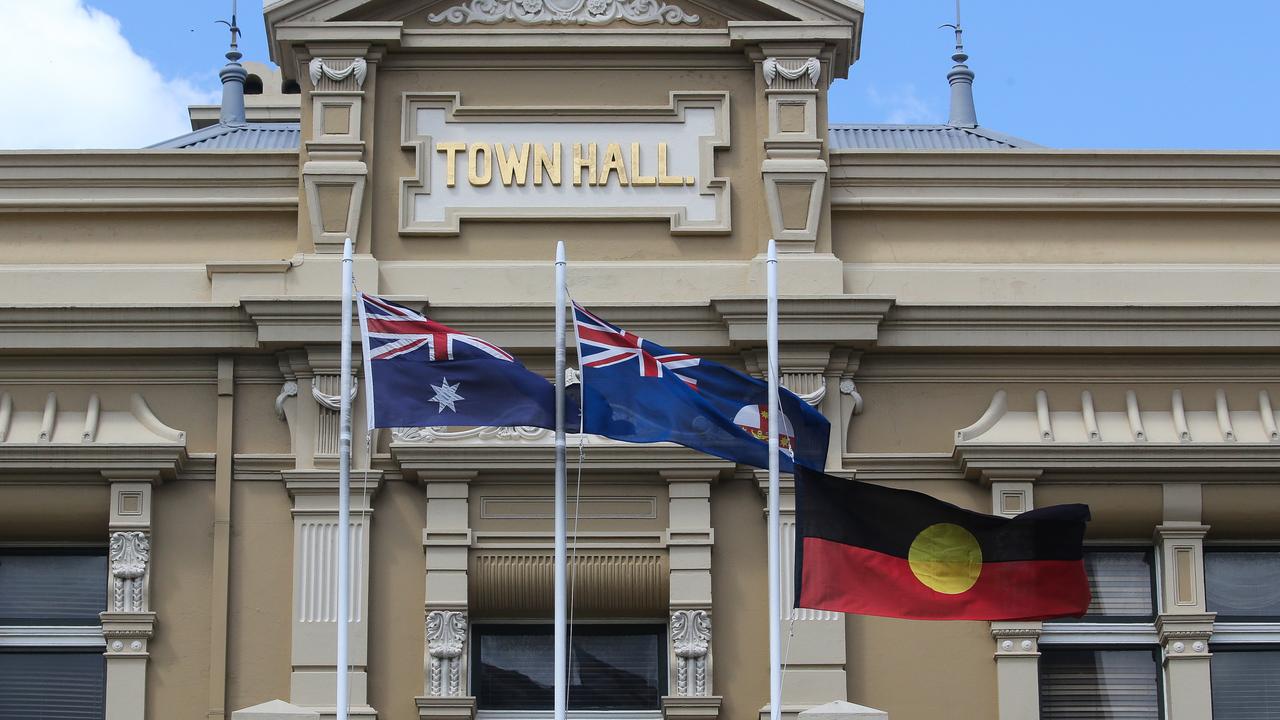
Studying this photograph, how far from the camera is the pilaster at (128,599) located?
2088 cm

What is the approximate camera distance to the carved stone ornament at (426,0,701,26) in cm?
2283

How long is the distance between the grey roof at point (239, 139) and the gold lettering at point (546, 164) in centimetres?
420

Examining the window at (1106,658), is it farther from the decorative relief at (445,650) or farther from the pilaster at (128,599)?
the pilaster at (128,599)

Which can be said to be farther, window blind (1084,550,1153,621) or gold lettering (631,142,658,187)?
gold lettering (631,142,658,187)

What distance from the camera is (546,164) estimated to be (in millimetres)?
22406

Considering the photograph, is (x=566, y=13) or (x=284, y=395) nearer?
(x=284, y=395)

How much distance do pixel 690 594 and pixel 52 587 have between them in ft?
17.5

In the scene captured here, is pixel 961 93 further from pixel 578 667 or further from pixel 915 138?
pixel 578 667

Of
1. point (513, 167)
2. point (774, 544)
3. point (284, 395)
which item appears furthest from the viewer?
point (513, 167)

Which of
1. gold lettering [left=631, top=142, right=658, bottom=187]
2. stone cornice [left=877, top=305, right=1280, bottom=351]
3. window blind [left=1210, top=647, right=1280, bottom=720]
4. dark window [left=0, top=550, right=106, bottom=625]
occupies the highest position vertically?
gold lettering [left=631, top=142, right=658, bottom=187]

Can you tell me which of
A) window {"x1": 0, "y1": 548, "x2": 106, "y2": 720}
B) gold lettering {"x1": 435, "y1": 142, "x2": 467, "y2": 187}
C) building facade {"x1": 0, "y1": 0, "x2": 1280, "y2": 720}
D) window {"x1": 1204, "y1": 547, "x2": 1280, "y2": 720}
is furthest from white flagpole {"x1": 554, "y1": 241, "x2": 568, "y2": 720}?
window {"x1": 1204, "y1": 547, "x2": 1280, "y2": 720}

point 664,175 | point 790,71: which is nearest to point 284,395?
point 664,175

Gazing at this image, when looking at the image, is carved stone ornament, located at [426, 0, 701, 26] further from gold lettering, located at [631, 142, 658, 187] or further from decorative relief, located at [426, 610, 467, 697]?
decorative relief, located at [426, 610, 467, 697]

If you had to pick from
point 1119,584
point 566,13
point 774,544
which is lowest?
point 1119,584
